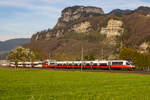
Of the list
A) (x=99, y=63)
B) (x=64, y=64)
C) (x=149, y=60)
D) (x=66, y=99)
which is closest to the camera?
(x=66, y=99)

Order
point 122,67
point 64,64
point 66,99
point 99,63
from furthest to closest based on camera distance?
point 64,64, point 99,63, point 122,67, point 66,99

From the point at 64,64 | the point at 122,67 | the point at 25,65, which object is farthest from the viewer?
the point at 25,65

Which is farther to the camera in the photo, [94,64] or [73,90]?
[94,64]

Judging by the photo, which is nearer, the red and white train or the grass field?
the grass field

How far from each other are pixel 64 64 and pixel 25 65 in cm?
3614

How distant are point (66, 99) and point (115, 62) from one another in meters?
73.5

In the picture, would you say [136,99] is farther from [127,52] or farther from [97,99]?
[127,52]

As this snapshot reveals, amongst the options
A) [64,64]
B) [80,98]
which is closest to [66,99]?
[80,98]

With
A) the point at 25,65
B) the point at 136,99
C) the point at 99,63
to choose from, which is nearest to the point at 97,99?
the point at 136,99

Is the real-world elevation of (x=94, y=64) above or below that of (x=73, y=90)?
above

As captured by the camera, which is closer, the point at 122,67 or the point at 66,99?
the point at 66,99

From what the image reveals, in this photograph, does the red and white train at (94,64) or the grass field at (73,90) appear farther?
the red and white train at (94,64)

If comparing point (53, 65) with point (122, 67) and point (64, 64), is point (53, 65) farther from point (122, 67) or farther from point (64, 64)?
point (122, 67)

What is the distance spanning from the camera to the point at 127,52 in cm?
Result: 13425
